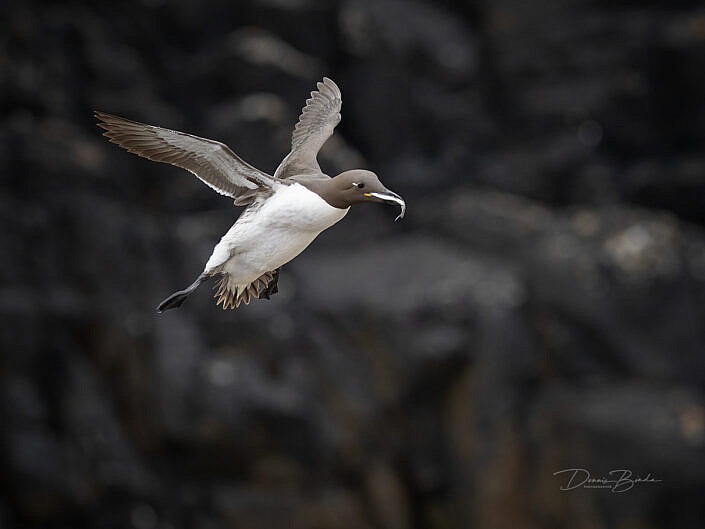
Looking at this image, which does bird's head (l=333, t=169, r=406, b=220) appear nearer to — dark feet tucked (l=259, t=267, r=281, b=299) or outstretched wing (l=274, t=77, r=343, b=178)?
outstretched wing (l=274, t=77, r=343, b=178)

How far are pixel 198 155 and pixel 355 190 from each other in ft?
3.21

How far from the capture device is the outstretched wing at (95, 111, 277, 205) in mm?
4164

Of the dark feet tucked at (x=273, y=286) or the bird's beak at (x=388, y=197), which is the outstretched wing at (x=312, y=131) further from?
the bird's beak at (x=388, y=197)

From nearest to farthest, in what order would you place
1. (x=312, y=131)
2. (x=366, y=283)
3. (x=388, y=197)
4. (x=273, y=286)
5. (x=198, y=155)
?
(x=388, y=197) → (x=198, y=155) → (x=273, y=286) → (x=312, y=131) → (x=366, y=283)

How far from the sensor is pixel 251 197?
4488 millimetres

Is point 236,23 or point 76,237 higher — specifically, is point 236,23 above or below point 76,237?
above

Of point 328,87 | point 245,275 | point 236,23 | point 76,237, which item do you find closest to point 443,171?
point 236,23

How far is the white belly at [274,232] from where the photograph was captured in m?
4.04

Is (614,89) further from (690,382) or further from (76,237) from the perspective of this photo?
(76,237)

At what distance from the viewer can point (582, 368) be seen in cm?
1095

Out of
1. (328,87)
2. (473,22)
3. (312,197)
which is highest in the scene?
(473,22)

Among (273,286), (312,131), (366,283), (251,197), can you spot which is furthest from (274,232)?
(366,283)

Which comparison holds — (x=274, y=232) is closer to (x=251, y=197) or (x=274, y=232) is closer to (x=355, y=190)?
(x=251, y=197)

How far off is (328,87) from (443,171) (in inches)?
308
